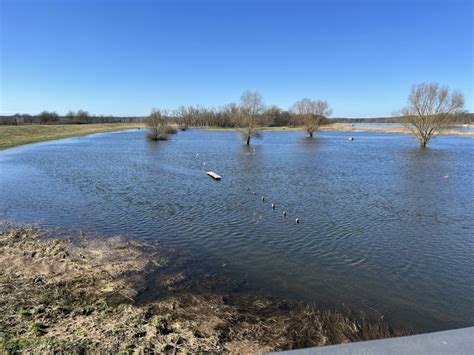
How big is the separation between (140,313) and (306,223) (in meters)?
Result: 7.78

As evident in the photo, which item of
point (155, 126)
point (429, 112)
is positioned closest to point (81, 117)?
point (155, 126)

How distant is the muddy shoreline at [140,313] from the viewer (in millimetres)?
5082

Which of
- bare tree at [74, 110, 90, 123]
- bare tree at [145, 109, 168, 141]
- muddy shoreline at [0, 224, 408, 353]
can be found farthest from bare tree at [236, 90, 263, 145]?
bare tree at [74, 110, 90, 123]

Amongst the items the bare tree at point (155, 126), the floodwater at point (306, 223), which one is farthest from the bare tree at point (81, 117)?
the floodwater at point (306, 223)

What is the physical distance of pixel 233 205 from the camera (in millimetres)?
14852

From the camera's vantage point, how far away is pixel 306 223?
40.3ft

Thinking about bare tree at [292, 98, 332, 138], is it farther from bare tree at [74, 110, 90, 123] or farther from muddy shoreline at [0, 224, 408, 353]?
bare tree at [74, 110, 90, 123]

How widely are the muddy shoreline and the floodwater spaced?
0.82 meters

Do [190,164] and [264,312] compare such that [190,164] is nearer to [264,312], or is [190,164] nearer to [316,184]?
[316,184]

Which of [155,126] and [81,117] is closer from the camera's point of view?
[155,126]

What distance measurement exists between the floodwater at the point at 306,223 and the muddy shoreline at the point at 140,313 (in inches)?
32.4

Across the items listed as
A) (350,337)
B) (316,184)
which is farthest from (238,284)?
(316,184)

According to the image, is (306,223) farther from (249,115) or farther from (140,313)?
(249,115)

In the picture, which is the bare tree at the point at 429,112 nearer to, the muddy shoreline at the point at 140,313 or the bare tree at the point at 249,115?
the bare tree at the point at 249,115
